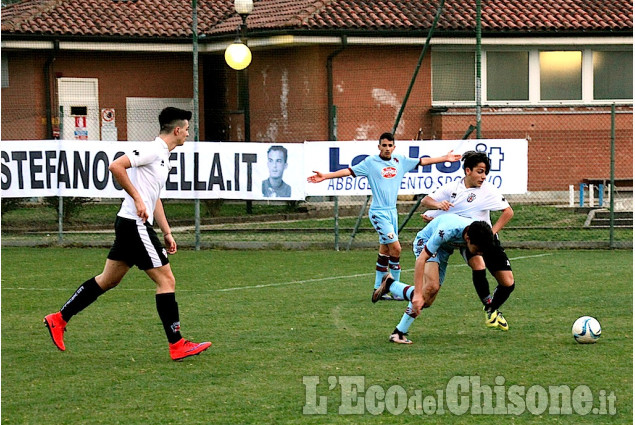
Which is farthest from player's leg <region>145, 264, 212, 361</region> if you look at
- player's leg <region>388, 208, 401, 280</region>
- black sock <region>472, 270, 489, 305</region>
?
player's leg <region>388, 208, 401, 280</region>

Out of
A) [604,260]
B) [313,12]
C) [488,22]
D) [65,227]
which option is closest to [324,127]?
[313,12]

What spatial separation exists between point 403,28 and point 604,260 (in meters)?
10.8

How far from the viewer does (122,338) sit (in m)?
9.70

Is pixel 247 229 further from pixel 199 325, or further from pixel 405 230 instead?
pixel 199 325

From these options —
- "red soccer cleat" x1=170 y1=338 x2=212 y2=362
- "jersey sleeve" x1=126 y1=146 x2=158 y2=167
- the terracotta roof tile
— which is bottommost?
"red soccer cleat" x1=170 y1=338 x2=212 y2=362

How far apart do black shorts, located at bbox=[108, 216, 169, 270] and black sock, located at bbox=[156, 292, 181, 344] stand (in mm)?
272

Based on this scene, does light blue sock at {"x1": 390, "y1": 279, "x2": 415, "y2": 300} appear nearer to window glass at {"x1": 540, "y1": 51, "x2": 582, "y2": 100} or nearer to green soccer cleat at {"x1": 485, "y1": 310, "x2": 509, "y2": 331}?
green soccer cleat at {"x1": 485, "y1": 310, "x2": 509, "y2": 331}

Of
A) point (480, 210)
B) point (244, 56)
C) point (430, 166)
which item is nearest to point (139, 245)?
point (480, 210)

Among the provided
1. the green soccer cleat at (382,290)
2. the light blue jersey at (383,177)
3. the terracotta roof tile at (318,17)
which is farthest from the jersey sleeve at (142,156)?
the terracotta roof tile at (318,17)

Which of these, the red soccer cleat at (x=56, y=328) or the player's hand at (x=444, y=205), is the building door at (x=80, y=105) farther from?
the red soccer cleat at (x=56, y=328)

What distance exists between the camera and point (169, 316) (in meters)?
8.73

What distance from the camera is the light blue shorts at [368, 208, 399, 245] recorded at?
512 inches

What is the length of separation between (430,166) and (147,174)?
9.43 m

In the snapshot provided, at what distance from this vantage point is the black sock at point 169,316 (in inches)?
342
